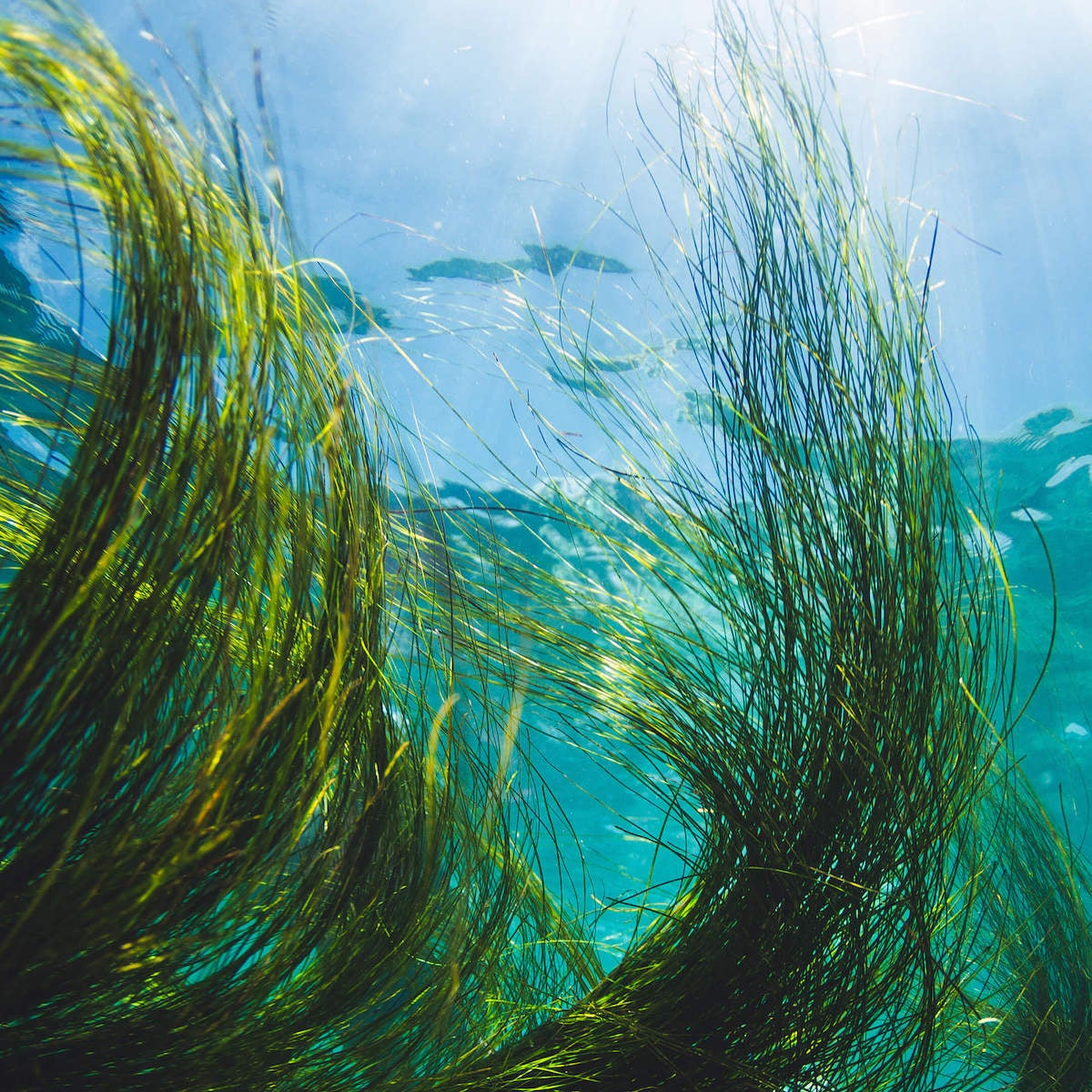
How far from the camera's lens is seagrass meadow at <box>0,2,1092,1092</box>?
39.4 inches

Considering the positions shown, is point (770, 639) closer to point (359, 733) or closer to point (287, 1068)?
point (359, 733)

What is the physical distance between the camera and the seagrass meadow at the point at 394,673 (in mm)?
1001

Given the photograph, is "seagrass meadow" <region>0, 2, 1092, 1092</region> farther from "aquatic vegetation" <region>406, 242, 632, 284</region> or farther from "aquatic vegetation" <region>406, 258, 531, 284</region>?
"aquatic vegetation" <region>406, 258, 531, 284</region>

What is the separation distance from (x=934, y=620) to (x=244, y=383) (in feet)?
4.53

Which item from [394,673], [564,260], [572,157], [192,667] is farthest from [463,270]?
[192,667]

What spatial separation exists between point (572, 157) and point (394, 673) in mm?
7073

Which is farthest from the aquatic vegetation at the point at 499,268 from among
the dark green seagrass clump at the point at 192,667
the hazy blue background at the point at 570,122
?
the dark green seagrass clump at the point at 192,667

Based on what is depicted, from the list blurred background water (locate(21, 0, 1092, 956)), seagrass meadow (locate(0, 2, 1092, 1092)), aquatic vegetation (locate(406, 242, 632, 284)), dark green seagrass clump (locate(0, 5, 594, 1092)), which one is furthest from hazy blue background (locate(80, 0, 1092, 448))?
dark green seagrass clump (locate(0, 5, 594, 1092))

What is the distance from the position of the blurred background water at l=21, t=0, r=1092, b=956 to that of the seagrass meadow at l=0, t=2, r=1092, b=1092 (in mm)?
3772

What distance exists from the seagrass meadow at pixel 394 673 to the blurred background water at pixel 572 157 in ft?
12.4

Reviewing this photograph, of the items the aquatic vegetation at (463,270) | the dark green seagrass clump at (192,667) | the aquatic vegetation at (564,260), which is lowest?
the dark green seagrass clump at (192,667)

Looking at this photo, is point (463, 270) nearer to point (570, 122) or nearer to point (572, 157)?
point (572, 157)

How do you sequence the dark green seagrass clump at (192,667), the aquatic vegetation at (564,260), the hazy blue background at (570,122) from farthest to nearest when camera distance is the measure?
the aquatic vegetation at (564,260) → the hazy blue background at (570,122) → the dark green seagrass clump at (192,667)

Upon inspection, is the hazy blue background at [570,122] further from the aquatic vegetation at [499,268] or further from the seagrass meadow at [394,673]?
the seagrass meadow at [394,673]
